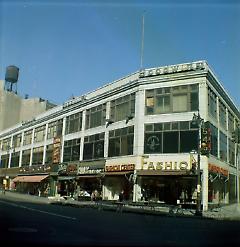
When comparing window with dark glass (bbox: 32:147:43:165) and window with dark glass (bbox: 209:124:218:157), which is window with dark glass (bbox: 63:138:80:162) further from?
window with dark glass (bbox: 209:124:218:157)

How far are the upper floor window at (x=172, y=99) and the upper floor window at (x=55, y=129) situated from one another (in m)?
21.9

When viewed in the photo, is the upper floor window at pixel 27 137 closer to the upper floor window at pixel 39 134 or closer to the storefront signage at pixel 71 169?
the upper floor window at pixel 39 134

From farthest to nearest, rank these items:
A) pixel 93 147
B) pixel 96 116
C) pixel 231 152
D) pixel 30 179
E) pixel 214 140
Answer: pixel 30 179 → pixel 231 152 → pixel 96 116 → pixel 93 147 → pixel 214 140

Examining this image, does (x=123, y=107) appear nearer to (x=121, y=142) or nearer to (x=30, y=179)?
(x=121, y=142)

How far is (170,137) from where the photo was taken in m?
39.3

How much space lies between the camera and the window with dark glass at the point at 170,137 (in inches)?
1497

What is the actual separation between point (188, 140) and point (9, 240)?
26.4 meters

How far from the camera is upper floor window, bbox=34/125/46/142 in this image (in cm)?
6739

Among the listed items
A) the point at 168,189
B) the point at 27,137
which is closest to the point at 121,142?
the point at 168,189

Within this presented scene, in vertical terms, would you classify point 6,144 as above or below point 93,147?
above

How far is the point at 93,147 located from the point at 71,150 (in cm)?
655

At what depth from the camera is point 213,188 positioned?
42.5 m

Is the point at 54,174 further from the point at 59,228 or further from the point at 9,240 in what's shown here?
the point at 9,240

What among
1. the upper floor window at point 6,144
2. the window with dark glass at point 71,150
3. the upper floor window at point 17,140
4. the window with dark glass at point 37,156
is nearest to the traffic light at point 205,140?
the window with dark glass at point 71,150
